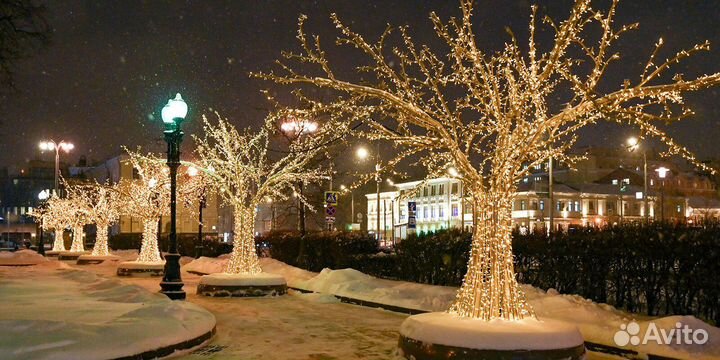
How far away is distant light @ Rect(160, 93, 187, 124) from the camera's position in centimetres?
1964

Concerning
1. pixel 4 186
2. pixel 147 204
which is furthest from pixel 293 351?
pixel 4 186

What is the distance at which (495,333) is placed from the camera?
10023 mm

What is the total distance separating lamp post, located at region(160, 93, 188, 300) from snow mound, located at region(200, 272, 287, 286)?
2643 millimetres

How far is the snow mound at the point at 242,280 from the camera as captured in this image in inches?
903

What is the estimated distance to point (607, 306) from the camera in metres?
15.5

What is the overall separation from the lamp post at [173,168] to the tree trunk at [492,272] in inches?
415

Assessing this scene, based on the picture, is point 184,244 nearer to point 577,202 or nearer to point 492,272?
point 492,272

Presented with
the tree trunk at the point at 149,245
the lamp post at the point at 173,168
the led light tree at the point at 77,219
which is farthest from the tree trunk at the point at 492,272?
the led light tree at the point at 77,219

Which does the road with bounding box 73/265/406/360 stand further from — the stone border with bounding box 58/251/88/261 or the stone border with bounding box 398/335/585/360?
the stone border with bounding box 58/251/88/261

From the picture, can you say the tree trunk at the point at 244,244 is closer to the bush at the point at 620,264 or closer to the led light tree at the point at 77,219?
the bush at the point at 620,264

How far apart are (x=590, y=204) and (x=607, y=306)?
83631 mm

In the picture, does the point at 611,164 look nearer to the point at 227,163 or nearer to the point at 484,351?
the point at 227,163

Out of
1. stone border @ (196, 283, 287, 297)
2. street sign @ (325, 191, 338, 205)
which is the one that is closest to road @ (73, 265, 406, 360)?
stone border @ (196, 283, 287, 297)

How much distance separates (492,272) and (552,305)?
526 cm
